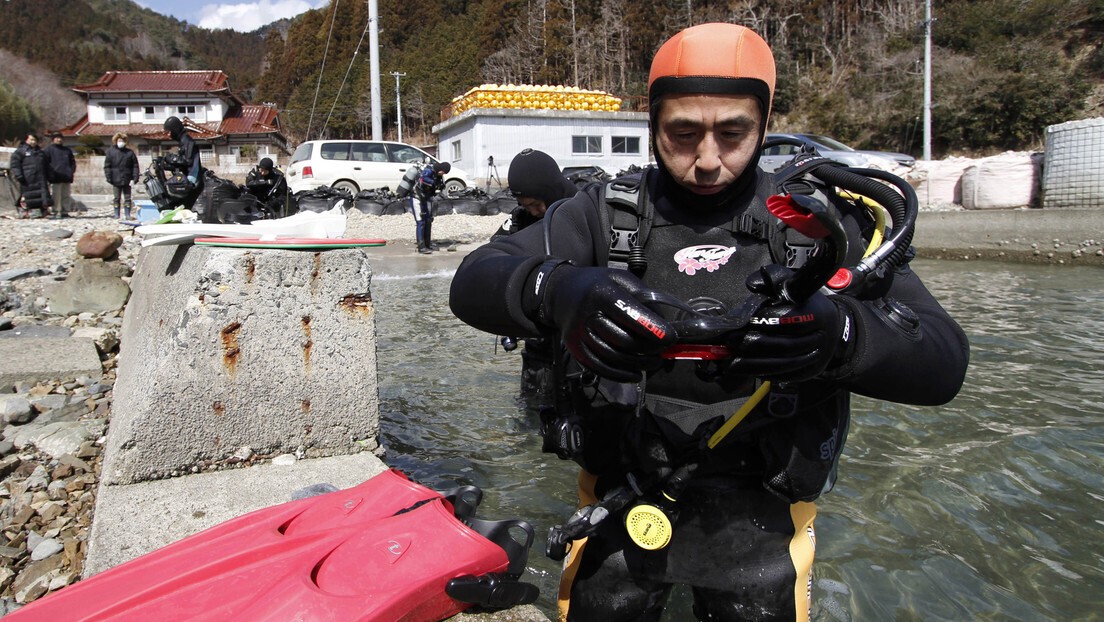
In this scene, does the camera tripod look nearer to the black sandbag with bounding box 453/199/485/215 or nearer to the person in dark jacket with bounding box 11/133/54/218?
the black sandbag with bounding box 453/199/485/215

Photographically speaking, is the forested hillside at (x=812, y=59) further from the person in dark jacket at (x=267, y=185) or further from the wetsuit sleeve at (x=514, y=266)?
the wetsuit sleeve at (x=514, y=266)

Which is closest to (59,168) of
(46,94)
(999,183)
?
(999,183)

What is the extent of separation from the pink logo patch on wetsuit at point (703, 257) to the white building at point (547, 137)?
25291 millimetres

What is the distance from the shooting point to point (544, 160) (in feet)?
13.5

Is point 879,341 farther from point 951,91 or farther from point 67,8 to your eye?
point 67,8

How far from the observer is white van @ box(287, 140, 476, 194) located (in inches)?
663

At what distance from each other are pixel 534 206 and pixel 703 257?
284 centimetres

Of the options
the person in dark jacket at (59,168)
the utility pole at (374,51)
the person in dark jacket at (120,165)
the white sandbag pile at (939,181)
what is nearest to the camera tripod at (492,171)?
the utility pole at (374,51)

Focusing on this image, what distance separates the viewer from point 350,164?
17.3 meters

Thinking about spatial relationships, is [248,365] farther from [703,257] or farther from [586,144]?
[586,144]

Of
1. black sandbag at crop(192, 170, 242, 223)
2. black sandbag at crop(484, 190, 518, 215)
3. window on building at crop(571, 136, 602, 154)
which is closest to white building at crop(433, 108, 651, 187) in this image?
window on building at crop(571, 136, 602, 154)

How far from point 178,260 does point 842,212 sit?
2.58 metres

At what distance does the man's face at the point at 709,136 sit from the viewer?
1295 mm

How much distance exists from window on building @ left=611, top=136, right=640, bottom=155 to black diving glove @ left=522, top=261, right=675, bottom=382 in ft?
95.7
